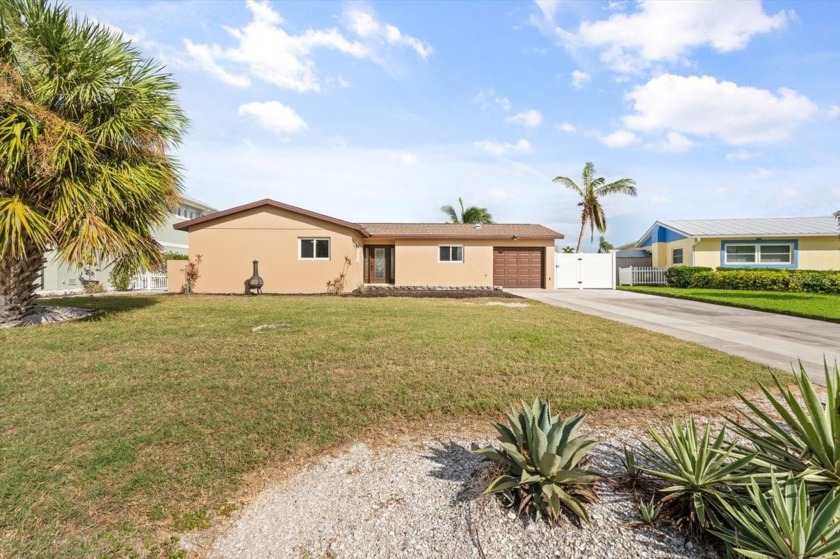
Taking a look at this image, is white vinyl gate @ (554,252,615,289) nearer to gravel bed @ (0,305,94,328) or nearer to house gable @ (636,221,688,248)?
house gable @ (636,221,688,248)

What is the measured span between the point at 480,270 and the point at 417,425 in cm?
1782

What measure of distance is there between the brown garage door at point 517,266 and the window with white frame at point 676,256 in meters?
10.1

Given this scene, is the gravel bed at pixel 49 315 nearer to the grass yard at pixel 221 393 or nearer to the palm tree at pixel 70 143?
the palm tree at pixel 70 143

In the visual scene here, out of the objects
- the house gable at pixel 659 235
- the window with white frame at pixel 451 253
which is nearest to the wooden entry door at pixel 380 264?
the window with white frame at pixel 451 253

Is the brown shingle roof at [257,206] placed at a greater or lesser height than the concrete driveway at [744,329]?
greater

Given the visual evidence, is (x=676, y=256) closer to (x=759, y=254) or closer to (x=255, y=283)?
(x=759, y=254)

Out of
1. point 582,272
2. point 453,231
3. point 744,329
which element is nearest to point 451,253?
point 453,231

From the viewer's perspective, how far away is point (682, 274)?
22.1 meters

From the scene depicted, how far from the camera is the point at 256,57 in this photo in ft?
38.9

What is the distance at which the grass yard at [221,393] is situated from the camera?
2711mm

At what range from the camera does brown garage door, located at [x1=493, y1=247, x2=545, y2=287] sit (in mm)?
21734

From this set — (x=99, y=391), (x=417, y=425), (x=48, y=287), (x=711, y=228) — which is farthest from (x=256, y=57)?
(x=711, y=228)

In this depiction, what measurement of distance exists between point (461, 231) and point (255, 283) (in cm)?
1131

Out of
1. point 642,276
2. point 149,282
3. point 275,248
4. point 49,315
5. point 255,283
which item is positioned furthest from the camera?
point 642,276
